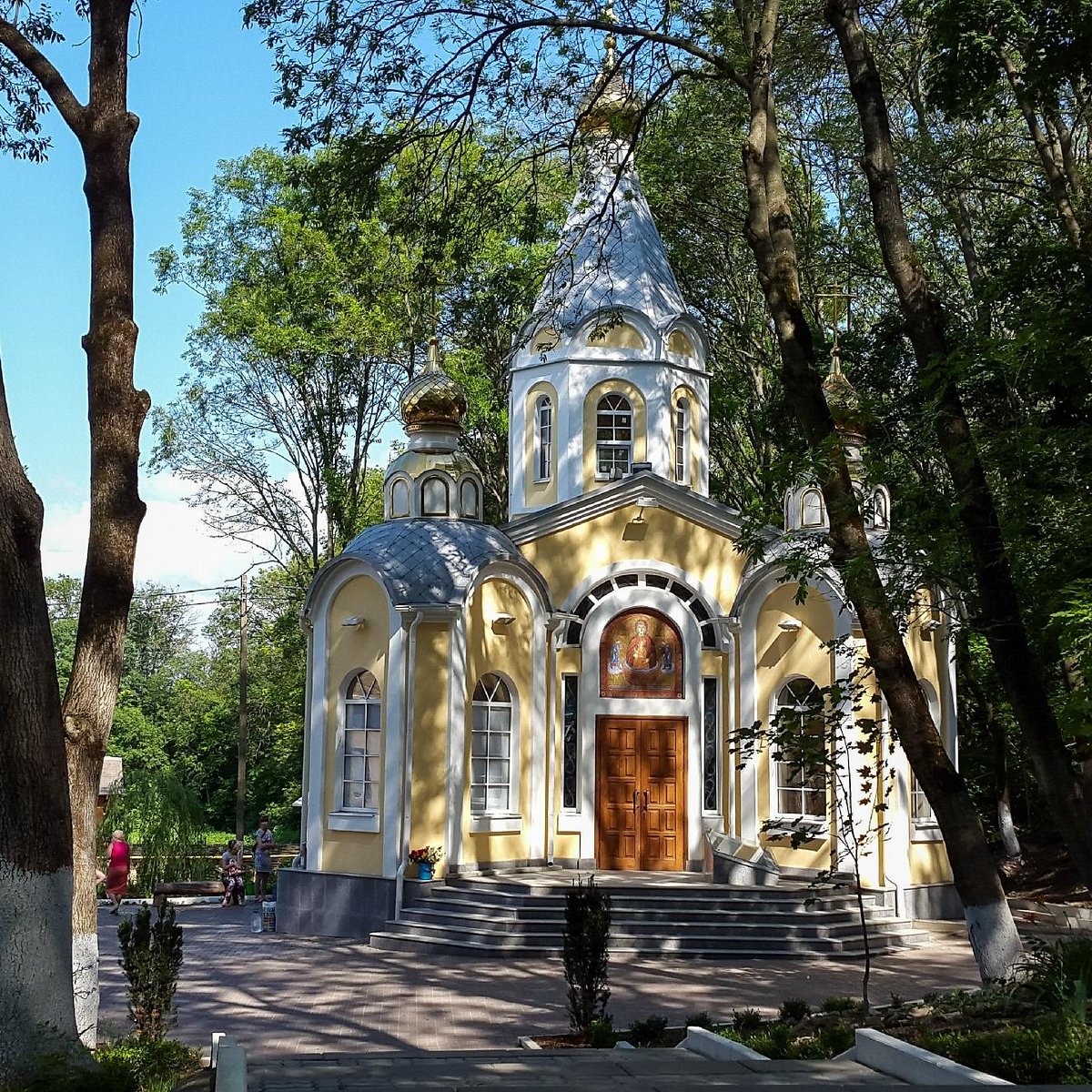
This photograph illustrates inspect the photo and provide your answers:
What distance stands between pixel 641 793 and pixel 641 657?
1.89 m

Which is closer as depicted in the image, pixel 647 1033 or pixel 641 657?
pixel 647 1033

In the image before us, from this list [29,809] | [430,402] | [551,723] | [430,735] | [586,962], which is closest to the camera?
[29,809]

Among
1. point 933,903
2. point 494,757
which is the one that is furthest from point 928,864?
point 494,757

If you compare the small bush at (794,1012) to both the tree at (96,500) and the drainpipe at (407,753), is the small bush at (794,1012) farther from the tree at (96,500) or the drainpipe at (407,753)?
the drainpipe at (407,753)

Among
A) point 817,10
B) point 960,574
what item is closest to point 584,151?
point 817,10

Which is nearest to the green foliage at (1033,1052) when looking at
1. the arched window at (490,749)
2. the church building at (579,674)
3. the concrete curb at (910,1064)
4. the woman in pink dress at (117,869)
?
the concrete curb at (910,1064)

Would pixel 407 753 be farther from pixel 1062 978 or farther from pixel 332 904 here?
pixel 1062 978

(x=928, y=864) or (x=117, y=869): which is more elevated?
(x=928, y=864)

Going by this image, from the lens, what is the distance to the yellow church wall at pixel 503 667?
17.5 m

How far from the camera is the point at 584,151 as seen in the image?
13.2 meters

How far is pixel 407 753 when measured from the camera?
16891 millimetres

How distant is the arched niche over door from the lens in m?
18.7

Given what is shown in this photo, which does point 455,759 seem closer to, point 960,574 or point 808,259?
point 960,574

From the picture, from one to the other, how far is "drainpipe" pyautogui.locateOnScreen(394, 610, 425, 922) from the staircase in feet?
0.95
